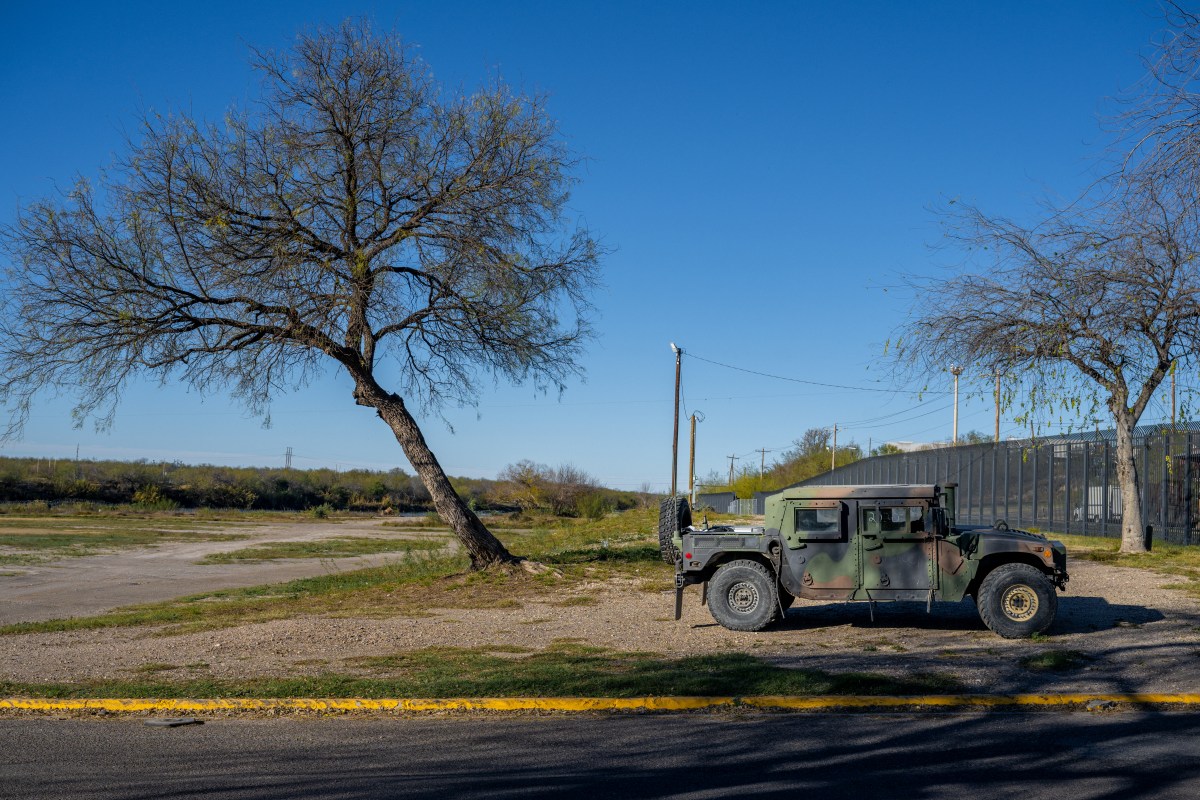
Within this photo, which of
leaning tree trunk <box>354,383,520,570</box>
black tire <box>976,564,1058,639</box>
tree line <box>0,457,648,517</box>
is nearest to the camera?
black tire <box>976,564,1058,639</box>

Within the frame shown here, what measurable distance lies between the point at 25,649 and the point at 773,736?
31.4 ft

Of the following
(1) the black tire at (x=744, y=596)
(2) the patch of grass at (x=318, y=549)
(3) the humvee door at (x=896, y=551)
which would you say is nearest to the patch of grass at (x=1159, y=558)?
(3) the humvee door at (x=896, y=551)

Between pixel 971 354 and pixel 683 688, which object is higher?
pixel 971 354

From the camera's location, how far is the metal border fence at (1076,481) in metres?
24.8

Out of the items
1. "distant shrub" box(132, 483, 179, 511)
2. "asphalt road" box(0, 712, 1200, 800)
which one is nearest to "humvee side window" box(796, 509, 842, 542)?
"asphalt road" box(0, 712, 1200, 800)

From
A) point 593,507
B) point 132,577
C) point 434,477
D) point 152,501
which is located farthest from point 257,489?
point 434,477

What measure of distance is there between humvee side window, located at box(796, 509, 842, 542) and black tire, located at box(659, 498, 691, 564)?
1.74m

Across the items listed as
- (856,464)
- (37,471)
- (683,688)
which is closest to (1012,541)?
(683,688)

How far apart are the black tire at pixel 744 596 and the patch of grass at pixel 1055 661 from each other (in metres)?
2.97

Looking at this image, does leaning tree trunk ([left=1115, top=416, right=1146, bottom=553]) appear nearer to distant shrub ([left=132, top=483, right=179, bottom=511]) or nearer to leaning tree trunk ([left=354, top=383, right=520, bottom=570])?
leaning tree trunk ([left=354, top=383, right=520, bottom=570])

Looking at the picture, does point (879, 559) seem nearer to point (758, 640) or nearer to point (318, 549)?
point (758, 640)

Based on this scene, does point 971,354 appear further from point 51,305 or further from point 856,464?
point 856,464

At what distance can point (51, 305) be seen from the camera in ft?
55.7

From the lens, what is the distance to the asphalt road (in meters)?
6.23
